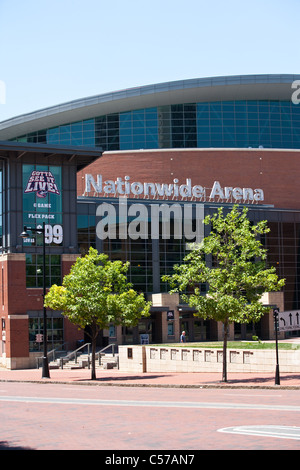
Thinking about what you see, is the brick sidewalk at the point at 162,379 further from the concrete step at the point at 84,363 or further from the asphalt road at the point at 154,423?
the asphalt road at the point at 154,423

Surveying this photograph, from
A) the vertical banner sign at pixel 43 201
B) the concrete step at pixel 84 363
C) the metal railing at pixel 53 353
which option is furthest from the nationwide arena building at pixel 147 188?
the concrete step at pixel 84 363

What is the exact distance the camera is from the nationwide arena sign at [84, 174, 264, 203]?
70.3 metres

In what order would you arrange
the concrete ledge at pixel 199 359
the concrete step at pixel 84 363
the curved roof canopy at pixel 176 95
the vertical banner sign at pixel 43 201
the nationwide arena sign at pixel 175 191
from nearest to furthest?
1. the concrete ledge at pixel 199 359
2. the concrete step at pixel 84 363
3. the vertical banner sign at pixel 43 201
4. the nationwide arena sign at pixel 175 191
5. the curved roof canopy at pixel 176 95

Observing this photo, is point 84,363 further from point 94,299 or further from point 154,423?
point 154,423

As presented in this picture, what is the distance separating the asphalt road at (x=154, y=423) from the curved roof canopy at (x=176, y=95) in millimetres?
59842

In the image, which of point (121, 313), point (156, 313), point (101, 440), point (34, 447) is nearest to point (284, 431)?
point (101, 440)

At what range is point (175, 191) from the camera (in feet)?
240

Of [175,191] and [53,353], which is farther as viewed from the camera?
[175,191]

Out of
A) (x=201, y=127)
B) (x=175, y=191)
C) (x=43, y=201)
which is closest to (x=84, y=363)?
(x=43, y=201)

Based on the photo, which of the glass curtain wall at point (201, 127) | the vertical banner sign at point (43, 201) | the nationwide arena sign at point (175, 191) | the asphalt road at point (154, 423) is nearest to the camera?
the asphalt road at point (154, 423)

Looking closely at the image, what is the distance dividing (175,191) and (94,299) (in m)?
31.8

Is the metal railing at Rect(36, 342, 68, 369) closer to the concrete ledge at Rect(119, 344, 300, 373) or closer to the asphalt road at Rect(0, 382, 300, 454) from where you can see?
the concrete ledge at Rect(119, 344, 300, 373)

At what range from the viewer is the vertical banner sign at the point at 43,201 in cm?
5850

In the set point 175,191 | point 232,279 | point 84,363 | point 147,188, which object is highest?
point 147,188
